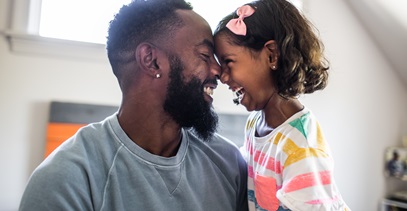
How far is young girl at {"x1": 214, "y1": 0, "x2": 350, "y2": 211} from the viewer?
932 mm

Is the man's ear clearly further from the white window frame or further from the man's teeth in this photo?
the white window frame

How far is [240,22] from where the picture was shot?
1041 mm

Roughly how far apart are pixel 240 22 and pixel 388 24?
198 centimetres

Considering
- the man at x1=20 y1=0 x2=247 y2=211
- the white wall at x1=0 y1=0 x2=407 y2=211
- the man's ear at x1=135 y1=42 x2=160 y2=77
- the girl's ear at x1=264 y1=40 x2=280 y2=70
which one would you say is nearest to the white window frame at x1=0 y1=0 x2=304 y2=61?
the white wall at x1=0 y1=0 x2=407 y2=211

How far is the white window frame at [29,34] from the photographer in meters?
1.60

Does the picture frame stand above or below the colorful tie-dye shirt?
below

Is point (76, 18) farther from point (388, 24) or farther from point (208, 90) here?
point (388, 24)

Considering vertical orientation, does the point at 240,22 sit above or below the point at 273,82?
above

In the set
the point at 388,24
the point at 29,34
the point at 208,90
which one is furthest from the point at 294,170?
the point at 388,24

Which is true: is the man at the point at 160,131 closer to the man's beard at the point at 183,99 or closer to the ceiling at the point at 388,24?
the man's beard at the point at 183,99

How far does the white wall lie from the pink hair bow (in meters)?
0.96

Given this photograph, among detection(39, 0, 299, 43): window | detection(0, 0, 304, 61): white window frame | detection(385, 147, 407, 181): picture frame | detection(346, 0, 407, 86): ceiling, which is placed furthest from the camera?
detection(385, 147, 407, 181): picture frame

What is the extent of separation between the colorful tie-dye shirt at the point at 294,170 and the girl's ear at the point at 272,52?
18 cm

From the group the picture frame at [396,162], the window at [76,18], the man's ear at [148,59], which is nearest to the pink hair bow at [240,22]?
the man's ear at [148,59]
